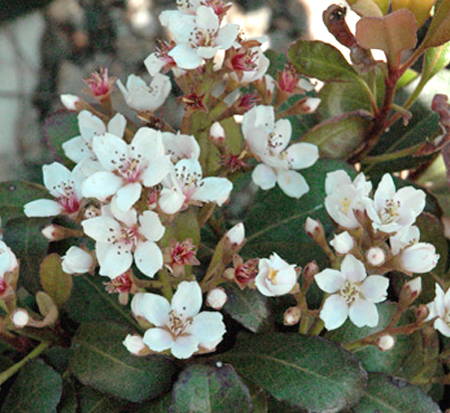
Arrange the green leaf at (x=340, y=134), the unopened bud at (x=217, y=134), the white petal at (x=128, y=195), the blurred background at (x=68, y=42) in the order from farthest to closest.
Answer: the blurred background at (x=68, y=42) → the green leaf at (x=340, y=134) → the unopened bud at (x=217, y=134) → the white petal at (x=128, y=195)

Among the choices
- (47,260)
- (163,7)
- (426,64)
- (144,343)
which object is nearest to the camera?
(144,343)

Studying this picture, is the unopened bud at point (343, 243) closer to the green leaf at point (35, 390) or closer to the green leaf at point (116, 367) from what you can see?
the green leaf at point (116, 367)

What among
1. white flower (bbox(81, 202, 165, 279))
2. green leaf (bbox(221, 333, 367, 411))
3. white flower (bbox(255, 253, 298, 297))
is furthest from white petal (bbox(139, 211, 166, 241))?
green leaf (bbox(221, 333, 367, 411))

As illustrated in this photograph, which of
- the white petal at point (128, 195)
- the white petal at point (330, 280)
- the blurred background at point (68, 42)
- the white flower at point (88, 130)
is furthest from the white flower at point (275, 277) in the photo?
the blurred background at point (68, 42)

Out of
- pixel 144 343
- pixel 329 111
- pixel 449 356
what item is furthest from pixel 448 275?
pixel 144 343

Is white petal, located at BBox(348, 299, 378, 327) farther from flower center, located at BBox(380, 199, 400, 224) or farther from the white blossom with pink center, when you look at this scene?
the white blossom with pink center

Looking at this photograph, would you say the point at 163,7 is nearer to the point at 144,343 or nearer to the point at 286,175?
the point at 286,175
